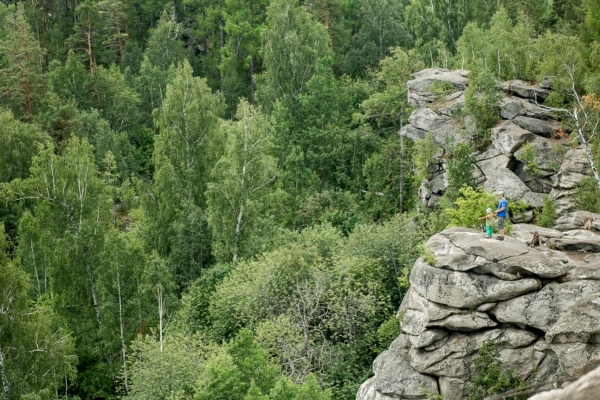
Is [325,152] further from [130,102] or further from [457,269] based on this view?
[457,269]

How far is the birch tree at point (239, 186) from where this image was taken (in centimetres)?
4031

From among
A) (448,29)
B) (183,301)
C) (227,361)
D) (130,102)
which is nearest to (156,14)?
(130,102)

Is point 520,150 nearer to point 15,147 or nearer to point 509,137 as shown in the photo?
point 509,137

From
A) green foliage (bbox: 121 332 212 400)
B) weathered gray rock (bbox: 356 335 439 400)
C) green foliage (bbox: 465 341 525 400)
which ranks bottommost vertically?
green foliage (bbox: 121 332 212 400)

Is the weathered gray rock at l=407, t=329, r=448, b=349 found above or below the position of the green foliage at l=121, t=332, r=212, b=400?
above

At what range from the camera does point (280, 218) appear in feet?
148

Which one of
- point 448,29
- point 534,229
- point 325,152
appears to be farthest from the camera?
point 448,29

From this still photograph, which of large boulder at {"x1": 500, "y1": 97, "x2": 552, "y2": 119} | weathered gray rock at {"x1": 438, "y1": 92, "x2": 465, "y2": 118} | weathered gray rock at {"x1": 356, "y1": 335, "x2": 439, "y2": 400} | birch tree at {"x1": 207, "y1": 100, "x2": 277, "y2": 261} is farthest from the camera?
birch tree at {"x1": 207, "y1": 100, "x2": 277, "y2": 261}

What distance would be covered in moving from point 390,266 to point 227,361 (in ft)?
38.0

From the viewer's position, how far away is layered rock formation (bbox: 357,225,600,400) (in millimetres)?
22422

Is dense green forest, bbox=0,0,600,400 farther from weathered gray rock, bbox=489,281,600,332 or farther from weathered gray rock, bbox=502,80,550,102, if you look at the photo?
weathered gray rock, bbox=489,281,600,332

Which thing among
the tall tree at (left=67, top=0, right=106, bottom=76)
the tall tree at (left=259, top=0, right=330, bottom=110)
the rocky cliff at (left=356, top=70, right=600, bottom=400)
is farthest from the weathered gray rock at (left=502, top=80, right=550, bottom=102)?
the tall tree at (left=67, top=0, right=106, bottom=76)

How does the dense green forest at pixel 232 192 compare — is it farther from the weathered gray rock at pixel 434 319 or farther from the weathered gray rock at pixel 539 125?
the weathered gray rock at pixel 434 319

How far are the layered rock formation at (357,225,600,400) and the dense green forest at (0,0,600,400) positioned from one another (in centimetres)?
348
